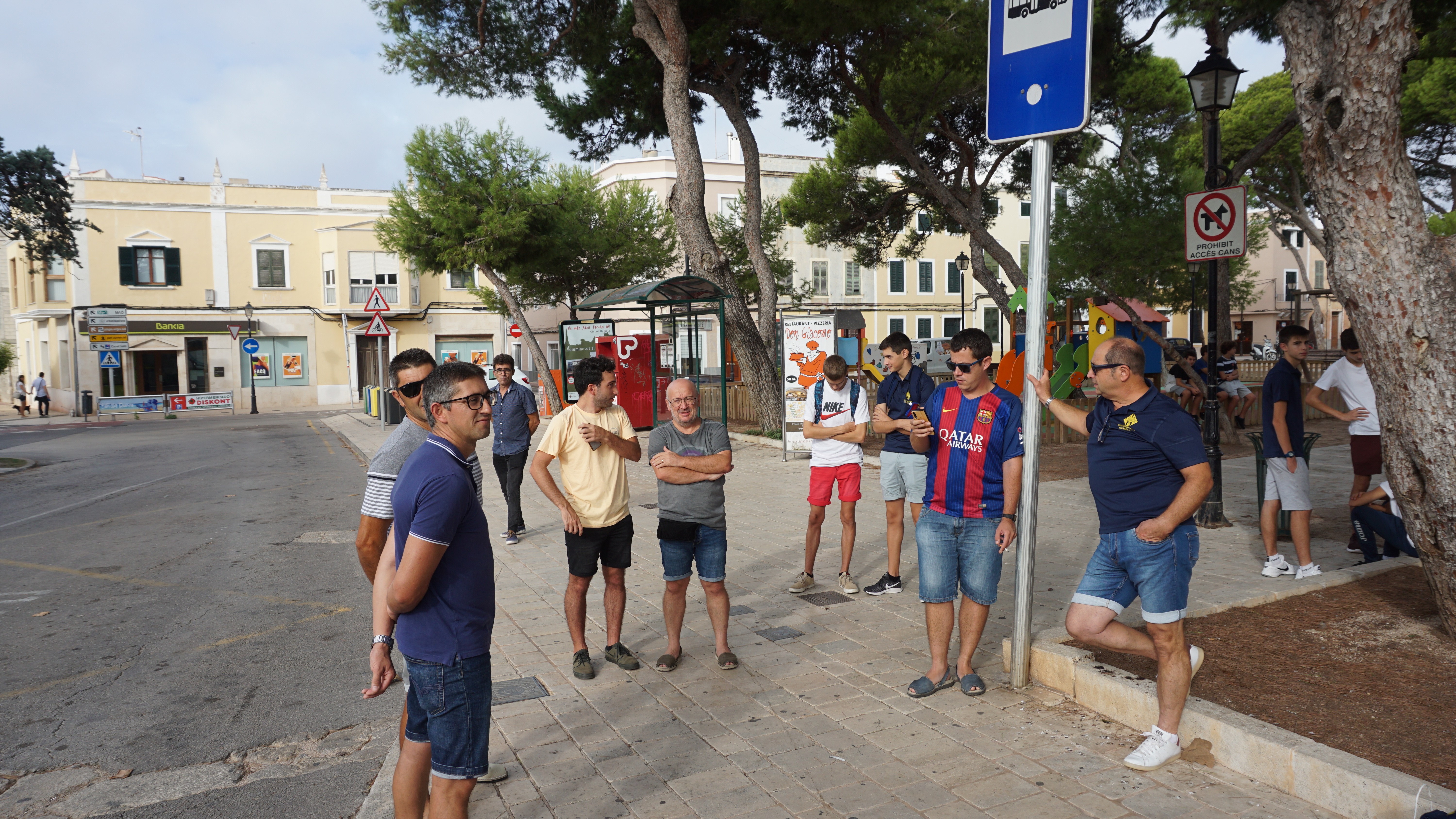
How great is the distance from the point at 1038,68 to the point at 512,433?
5.89m

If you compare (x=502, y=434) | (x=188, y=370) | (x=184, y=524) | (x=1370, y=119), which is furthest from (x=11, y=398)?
(x=1370, y=119)

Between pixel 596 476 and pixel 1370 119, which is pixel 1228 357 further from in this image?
pixel 596 476

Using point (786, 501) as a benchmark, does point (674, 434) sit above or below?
above

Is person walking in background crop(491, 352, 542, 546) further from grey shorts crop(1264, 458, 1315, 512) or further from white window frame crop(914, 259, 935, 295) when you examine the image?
white window frame crop(914, 259, 935, 295)

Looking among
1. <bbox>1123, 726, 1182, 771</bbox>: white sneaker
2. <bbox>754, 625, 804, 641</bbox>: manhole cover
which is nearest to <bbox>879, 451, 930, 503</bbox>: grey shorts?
<bbox>754, 625, 804, 641</bbox>: manhole cover

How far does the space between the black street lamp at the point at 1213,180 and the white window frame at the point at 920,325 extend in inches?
1633

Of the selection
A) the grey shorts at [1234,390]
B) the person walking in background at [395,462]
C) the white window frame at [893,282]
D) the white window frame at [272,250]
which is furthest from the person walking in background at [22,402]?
the grey shorts at [1234,390]

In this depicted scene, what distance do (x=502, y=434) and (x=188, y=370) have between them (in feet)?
117

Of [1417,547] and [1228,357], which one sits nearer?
[1417,547]

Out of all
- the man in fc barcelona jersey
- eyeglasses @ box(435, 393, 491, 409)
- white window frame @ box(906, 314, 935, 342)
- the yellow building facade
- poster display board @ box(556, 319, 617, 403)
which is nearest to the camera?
eyeglasses @ box(435, 393, 491, 409)

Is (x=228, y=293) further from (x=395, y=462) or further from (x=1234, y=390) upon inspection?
(x=395, y=462)

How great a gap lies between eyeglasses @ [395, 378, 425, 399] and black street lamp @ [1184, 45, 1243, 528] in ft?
23.6

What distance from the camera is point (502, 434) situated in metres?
8.76

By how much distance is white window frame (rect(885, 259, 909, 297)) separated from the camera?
162 ft
